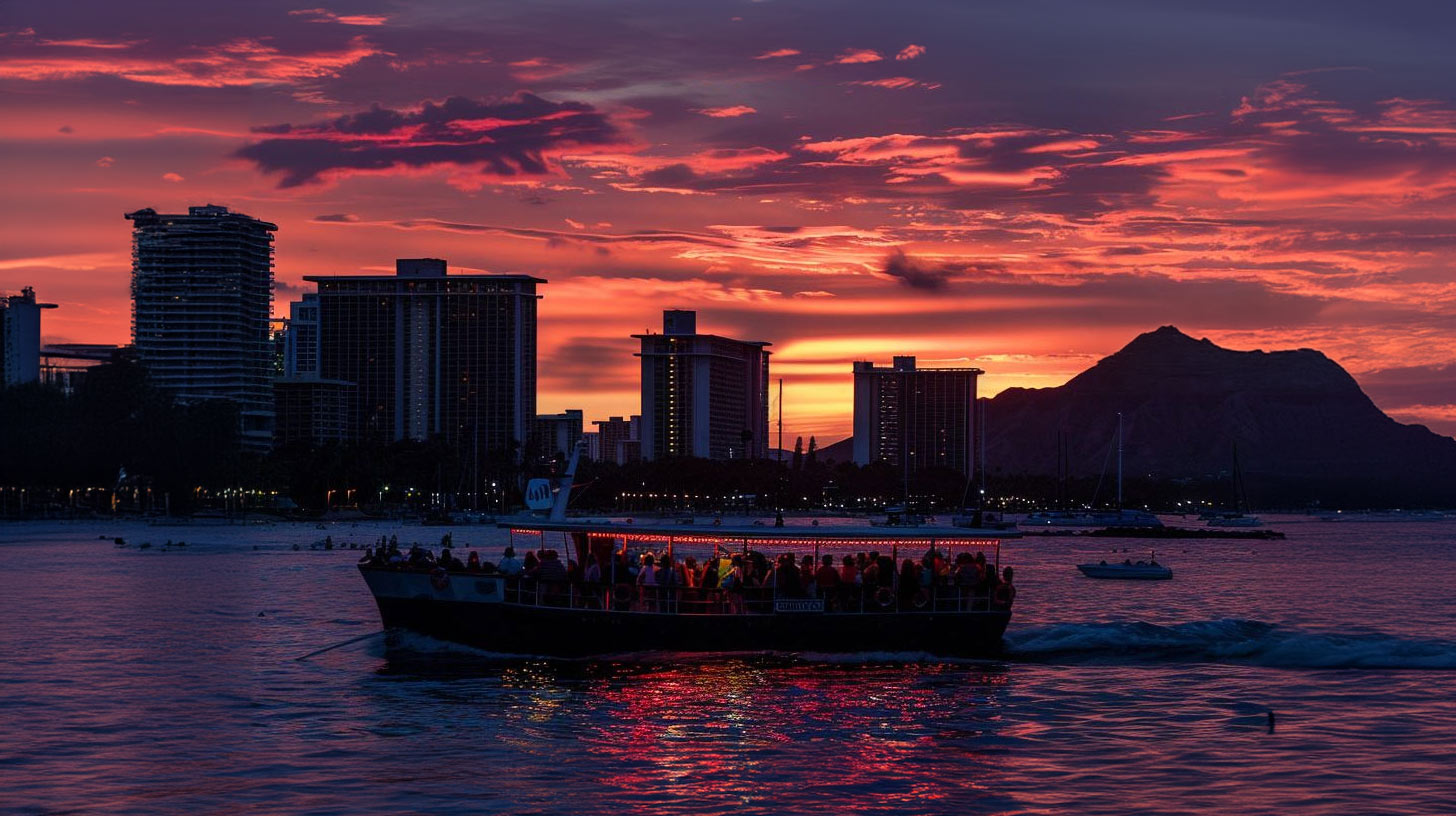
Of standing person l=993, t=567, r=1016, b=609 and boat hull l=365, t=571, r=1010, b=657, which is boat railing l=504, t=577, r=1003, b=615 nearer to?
boat hull l=365, t=571, r=1010, b=657

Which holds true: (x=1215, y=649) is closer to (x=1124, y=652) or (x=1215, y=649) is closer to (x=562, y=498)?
(x=1124, y=652)

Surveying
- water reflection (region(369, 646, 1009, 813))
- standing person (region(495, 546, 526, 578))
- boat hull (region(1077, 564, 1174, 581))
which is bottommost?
boat hull (region(1077, 564, 1174, 581))

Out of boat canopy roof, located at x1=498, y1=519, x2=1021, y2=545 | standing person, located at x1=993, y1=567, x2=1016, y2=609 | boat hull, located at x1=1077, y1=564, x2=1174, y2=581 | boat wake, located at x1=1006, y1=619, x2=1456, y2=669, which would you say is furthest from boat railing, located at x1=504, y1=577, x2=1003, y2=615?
boat hull, located at x1=1077, y1=564, x2=1174, y2=581

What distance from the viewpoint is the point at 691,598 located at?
129 feet

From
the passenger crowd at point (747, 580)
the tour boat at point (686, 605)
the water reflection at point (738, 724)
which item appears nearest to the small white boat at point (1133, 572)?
the water reflection at point (738, 724)

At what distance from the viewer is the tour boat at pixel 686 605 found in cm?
3909

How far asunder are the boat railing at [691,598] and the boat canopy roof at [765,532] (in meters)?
1.33

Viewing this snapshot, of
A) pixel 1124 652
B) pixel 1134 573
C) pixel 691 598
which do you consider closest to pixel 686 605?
pixel 691 598

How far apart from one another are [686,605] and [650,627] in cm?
107

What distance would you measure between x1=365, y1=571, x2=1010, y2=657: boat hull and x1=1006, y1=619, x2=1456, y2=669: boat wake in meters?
4.83

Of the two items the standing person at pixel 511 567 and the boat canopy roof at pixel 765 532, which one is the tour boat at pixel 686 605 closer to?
the boat canopy roof at pixel 765 532

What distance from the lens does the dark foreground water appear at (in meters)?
25.5

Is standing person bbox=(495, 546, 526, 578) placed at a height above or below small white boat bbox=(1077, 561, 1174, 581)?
above

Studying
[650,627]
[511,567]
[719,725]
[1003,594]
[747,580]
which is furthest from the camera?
[1003,594]
